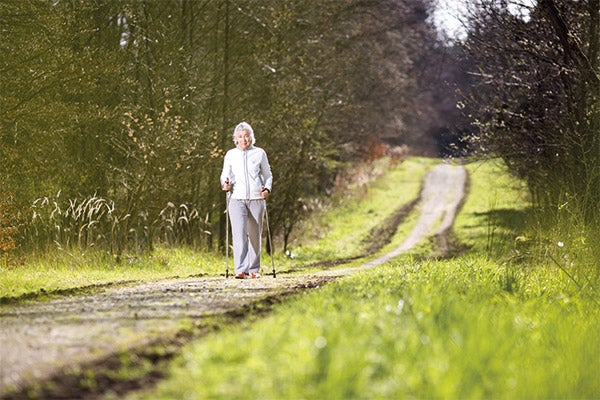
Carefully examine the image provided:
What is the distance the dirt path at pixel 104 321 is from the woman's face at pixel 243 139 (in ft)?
7.68

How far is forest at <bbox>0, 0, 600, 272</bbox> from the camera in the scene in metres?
15.3

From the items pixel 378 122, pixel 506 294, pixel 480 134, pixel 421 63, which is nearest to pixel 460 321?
pixel 506 294

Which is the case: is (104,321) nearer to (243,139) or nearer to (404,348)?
(404,348)

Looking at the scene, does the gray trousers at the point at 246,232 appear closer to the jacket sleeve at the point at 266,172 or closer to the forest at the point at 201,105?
the jacket sleeve at the point at 266,172

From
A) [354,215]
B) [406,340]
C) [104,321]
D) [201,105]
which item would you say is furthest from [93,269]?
[354,215]

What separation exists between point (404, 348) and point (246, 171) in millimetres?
7679

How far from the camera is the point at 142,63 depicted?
18.7 m

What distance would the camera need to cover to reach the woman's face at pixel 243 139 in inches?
510

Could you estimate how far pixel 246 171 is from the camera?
13055mm

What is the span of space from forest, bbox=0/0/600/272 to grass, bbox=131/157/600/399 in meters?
3.21

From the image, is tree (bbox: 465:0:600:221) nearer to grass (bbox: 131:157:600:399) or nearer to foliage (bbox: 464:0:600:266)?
foliage (bbox: 464:0:600:266)

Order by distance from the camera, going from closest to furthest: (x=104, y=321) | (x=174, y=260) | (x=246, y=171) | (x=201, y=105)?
(x=104, y=321) → (x=246, y=171) → (x=174, y=260) → (x=201, y=105)

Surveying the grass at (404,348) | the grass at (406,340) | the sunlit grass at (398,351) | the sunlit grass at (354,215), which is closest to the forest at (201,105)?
the grass at (406,340)

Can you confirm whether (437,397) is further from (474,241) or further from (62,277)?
(474,241)
